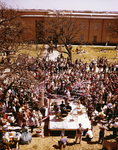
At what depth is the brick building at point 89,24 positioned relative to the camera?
43.8m

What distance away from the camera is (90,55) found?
35.1 metres

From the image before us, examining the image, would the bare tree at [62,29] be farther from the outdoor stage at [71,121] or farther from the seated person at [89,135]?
the seated person at [89,135]

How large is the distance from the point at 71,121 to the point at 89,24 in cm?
3552

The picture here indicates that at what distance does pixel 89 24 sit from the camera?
1738 inches

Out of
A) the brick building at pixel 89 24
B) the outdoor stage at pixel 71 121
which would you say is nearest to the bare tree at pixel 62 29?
the brick building at pixel 89 24

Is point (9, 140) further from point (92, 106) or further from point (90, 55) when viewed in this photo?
point (90, 55)

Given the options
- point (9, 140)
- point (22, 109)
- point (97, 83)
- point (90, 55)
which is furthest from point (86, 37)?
point (9, 140)

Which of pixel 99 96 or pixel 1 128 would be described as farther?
pixel 99 96

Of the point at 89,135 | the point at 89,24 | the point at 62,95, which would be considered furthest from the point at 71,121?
the point at 89,24

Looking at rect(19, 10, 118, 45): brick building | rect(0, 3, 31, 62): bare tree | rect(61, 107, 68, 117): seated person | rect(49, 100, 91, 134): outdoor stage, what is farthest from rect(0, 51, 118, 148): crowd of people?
rect(19, 10, 118, 45): brick building

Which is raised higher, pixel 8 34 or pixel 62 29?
pixel 62 29

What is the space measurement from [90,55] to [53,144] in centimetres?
2619

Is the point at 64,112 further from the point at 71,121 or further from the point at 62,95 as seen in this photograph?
the point at 62,95

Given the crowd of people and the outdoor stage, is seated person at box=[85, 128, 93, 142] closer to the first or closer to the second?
the outdoor stage
